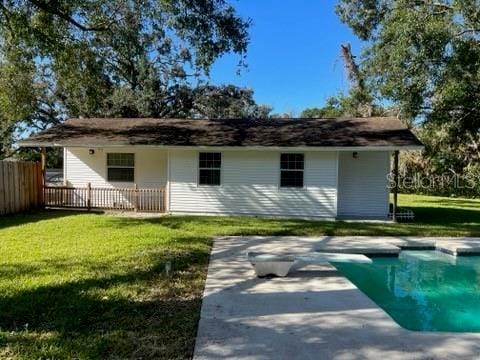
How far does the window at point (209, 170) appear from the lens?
16.1 m

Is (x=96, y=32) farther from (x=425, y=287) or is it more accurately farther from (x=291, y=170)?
(x=425, y=287)

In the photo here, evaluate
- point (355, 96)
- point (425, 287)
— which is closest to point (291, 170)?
point (425, 287)

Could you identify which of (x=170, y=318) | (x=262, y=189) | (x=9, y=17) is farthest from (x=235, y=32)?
(x=170, y=318)

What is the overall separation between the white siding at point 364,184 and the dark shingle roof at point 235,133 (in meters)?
0.97

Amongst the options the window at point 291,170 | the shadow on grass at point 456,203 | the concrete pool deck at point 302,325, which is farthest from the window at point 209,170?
the shadow on grass at point 456,203

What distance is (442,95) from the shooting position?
16.5 metres

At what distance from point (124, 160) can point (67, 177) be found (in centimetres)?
249

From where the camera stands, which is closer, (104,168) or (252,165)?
(252,165)

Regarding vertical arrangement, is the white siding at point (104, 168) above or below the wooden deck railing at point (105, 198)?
above

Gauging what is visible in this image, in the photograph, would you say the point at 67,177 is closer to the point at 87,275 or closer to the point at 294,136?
the point at 294,136

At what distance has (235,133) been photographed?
16.9 meters

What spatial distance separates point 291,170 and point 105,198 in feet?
24.4

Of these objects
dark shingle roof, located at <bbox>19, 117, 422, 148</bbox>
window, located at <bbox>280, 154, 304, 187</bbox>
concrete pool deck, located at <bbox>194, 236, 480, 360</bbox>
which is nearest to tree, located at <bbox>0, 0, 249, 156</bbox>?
dark shingle roof, located at <bbox>19, 117, 422, 148</bbox>

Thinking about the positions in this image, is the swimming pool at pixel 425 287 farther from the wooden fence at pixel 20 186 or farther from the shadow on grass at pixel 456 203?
the shadow on grass at pixel 456 203
